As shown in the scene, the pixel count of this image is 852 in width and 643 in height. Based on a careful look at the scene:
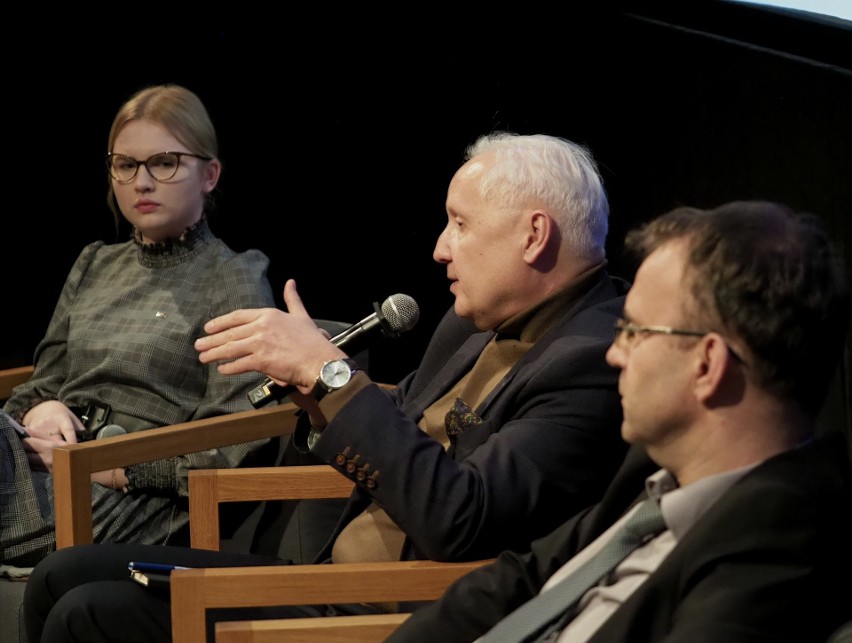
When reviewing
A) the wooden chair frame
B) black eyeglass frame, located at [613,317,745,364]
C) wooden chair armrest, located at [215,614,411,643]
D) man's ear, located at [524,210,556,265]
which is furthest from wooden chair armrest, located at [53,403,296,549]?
black eyeglass frame, located at [613,317,745,364]

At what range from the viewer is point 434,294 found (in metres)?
3.85

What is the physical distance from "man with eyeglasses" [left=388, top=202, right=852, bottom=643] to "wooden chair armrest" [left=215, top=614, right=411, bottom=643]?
0.86ft

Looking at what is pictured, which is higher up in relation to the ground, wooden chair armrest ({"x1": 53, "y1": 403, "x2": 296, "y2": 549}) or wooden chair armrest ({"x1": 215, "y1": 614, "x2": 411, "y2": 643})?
wooden chair armrest ({"x1": 215, "y1": 614, "x2": 411, "y2": 643})

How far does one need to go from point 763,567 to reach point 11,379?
255 cm

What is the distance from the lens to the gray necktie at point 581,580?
5.09 ft

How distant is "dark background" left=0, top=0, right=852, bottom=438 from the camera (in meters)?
3.24

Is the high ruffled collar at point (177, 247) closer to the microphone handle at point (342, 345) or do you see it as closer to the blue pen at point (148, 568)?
the microphone handle at point (342, 345)

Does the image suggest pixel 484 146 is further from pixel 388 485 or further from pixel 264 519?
pixel 264 519

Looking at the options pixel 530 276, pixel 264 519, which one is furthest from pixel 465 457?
pixel 264 519

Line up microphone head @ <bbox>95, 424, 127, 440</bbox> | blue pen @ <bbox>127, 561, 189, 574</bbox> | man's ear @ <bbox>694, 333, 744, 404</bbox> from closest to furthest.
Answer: man's ear @ <bbox>694, 333, 744, 404</bbox> → blue pen @ <bbox>127, 561, 189, 574</bbox> → microphone head @ <bbox>95, 424, 127, 440</bbox>

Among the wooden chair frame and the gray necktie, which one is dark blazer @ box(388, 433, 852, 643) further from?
the wooden chair frame

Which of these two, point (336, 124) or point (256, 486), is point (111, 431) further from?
point (336, 124)

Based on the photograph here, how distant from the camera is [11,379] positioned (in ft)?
11.2

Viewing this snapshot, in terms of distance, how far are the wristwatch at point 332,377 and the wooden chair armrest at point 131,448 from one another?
724mm
